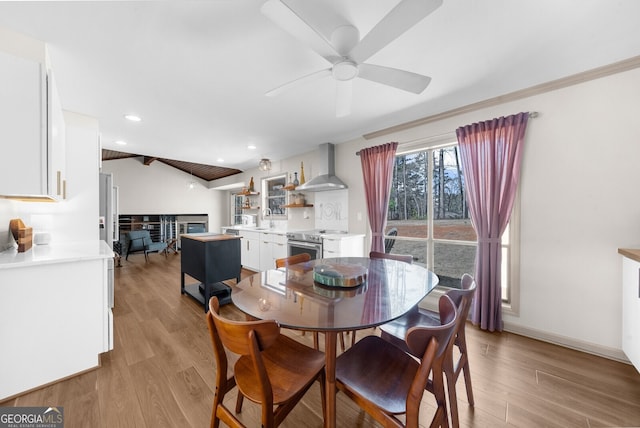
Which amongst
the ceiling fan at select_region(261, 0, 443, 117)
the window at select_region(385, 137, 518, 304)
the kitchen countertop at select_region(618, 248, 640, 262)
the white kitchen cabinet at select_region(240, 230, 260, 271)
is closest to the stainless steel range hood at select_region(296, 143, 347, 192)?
the window at select_region(385, 137, 518, 304)

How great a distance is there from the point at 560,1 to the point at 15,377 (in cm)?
414

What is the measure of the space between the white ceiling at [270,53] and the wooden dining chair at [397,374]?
1744 mm

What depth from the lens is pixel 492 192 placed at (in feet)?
8.13

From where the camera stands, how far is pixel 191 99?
8.39 ft

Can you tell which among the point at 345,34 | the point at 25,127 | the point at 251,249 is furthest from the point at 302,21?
the point at 251,249

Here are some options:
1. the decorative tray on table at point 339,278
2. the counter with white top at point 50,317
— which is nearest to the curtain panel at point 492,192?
the decorative tray on table at point 339,278

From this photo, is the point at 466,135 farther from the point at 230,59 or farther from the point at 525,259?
the point at 230,59

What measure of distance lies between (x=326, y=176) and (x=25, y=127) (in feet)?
10.4

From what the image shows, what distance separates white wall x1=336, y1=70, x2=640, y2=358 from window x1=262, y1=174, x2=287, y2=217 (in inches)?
160

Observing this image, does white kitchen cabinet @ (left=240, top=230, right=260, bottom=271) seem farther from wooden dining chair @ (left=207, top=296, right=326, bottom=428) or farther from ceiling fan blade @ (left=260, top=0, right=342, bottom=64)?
ceiling fan blade @ (left=260, top=0, right=342, bottom=64)

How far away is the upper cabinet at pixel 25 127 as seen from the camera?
4.84 feet

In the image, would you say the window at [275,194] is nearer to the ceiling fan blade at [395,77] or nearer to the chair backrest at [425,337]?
the ceiling fan blade at [395,77]

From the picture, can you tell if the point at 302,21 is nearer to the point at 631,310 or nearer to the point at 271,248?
the point at 631,310

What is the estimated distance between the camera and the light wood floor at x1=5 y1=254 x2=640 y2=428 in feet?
4.69
